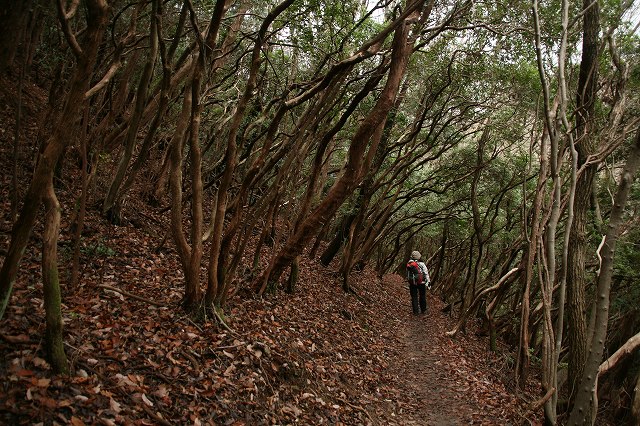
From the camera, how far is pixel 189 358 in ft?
15.2

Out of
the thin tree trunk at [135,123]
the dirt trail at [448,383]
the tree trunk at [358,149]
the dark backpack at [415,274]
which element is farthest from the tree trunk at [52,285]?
the dark backpack at [415,274]

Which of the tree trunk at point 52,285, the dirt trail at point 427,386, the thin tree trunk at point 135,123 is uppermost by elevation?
the thin tree trunk at point 135,123

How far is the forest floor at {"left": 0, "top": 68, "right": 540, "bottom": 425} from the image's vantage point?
3.41 meters

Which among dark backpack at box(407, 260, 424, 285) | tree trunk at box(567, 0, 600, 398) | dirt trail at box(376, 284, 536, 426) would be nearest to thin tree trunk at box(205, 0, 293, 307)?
dirt trail at box(376, 284, 536, 426)

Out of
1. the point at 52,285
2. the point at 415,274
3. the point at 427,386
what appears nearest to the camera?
the point at 52,285

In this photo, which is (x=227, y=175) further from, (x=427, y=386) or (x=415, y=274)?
(x=415, y=274)

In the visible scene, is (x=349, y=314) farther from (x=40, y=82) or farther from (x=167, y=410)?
(x=40, y=82)

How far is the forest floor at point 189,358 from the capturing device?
3414 millimetres

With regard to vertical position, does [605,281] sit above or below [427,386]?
above

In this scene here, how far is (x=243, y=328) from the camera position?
597cm

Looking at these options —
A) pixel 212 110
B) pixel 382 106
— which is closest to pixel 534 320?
pixel 382 106

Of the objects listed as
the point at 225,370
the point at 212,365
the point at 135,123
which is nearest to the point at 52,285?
the point at 212,365

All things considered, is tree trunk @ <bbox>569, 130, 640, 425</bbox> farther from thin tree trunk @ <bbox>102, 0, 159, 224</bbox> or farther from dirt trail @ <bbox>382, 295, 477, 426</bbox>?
thin tree trunk @ <bbox>102, 0, 159, 224</bbox>

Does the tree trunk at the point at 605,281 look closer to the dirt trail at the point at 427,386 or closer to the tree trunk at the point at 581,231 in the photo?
the tree trunk at the point at 581,231
